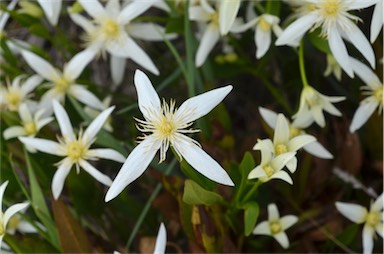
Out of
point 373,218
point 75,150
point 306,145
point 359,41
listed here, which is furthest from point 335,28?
point 75,150

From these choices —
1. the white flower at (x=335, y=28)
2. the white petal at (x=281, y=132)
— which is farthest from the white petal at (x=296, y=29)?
the white petal at (x=281, y=132)

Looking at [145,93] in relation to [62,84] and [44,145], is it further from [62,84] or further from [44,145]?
[62,84]

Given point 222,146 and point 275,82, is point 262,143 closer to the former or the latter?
point 222,146

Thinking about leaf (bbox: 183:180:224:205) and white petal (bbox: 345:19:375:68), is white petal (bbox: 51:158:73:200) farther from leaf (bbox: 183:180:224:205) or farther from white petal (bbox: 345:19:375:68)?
white petal (bbox: 345:19:375:68)

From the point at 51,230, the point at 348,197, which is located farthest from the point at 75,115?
the point at 348,197

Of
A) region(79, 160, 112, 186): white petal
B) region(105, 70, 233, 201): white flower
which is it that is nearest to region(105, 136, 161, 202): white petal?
region(105, 70, 233, 201): white flower

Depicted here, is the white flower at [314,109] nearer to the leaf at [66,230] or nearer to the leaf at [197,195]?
the leaf at [197,195]
